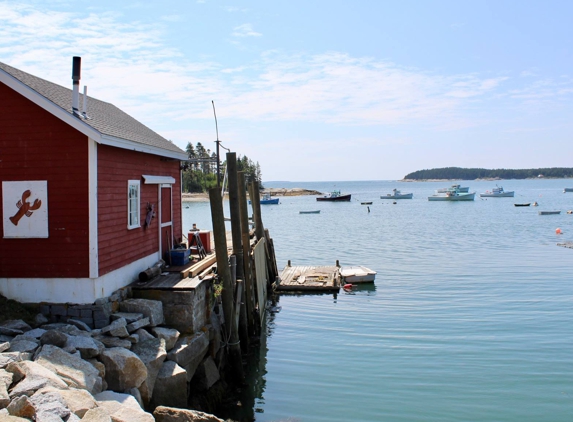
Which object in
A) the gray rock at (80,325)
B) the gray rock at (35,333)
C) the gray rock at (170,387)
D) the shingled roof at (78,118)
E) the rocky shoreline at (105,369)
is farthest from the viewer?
the shingled roof at (78,118)

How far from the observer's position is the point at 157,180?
14.9m

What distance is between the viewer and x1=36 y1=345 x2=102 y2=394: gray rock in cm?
797

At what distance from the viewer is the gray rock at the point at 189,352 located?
1061cm

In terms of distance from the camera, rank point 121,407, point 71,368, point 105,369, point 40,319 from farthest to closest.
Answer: point 40,319, point 105,369, point 71,368, point 121,407

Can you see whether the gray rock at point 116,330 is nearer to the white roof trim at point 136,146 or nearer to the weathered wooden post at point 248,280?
the white roof trim at point 136,146

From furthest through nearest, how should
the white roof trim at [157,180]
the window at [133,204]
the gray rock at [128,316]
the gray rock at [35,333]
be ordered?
the white roof trim at [157,180] < the window at [133,204] < the gray rock at [128,316] < the gray rock at [35,333]

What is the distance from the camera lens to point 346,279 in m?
23.7

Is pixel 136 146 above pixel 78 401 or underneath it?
above

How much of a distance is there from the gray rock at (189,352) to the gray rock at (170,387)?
0.46 meters

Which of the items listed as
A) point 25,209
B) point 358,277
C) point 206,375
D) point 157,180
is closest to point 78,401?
point 206,375

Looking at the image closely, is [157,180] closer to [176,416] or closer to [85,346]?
[85,346]

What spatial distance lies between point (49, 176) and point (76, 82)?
2202 millimetres

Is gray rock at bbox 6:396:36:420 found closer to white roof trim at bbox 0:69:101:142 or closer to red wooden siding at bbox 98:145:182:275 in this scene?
red wooden siding at bbox 98:145:182:275

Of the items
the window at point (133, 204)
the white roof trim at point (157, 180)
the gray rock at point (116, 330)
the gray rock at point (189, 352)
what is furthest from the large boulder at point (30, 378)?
the white roof trim at point (157, 180)
